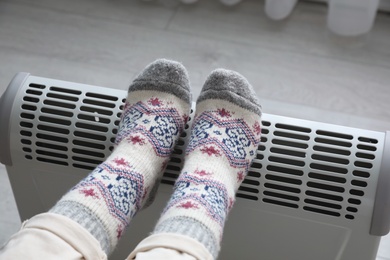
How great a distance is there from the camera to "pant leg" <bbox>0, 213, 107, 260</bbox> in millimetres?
694

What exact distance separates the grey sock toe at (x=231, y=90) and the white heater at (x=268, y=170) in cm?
3

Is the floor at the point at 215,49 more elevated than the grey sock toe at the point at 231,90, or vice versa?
the grey sock toe at the point at 231,90

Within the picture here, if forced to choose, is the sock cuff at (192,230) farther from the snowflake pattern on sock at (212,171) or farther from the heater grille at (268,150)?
the heater grille at (268,150)

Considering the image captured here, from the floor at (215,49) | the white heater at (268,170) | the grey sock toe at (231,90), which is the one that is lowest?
the floor at (215,49)

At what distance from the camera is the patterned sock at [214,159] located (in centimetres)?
78

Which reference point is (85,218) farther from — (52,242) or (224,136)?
(224,136)

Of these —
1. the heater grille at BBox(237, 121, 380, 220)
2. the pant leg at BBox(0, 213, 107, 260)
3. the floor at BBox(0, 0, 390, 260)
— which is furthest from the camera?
the floor at BBox(0, 0, 390, 260)

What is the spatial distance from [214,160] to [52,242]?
0.26 m

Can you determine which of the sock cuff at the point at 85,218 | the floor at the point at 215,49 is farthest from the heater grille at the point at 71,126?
the floor at the point at 215,49

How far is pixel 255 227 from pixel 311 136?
164 mm

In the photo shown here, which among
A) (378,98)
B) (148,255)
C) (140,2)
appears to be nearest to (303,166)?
(148,255)

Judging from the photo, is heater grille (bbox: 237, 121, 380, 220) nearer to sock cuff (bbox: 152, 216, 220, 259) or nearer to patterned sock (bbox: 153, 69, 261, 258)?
patterned sock (bbox: 153, 69, 261, 258)

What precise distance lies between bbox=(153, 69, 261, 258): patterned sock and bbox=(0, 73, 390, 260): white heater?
0.03m

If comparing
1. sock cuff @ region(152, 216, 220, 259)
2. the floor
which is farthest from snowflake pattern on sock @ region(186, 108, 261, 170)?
the floor
